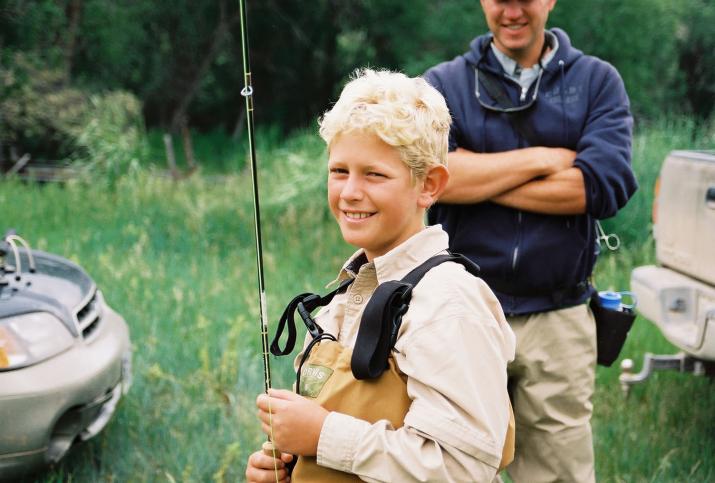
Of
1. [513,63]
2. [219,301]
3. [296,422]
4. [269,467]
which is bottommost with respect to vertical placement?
[219,301]

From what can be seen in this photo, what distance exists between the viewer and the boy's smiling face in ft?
6.09

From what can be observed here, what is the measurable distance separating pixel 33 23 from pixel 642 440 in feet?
59.3

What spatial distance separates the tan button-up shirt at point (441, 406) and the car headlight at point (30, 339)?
6.32ft

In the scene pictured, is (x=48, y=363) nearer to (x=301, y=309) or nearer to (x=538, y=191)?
(x=301, y=309)

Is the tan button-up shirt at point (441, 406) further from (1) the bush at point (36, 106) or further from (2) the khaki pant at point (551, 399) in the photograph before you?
(1) the bush at point (36, 106)

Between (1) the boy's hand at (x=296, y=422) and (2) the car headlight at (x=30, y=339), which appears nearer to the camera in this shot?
(1) the boy's hand at (x=296, y=422)

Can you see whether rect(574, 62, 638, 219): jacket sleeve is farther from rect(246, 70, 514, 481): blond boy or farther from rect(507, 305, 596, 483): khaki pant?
rect(246, 70, 514, 481): blond boy

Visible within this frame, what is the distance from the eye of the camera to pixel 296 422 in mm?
1777

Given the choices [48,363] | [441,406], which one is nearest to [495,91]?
[441,406]

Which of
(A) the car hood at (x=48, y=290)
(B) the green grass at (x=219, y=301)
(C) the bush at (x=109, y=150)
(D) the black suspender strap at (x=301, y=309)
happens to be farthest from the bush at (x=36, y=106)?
(D) the black suspender strap at (x=301, y=309)

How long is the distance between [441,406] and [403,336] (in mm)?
157

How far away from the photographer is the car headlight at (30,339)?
10.8ft

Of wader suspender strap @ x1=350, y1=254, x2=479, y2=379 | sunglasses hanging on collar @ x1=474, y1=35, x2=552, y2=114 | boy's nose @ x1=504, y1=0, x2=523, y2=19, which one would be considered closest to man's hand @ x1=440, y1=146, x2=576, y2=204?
sunglasses hanging on collar @ x1=474, y1=35, x2=552, y2=114

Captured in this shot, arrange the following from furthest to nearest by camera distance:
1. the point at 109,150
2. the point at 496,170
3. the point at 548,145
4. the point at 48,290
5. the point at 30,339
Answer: the point at 109,150
the point at 48,290
the point at 30,339
the point at 548,145
the point at 496,170
